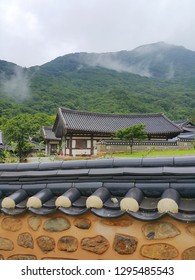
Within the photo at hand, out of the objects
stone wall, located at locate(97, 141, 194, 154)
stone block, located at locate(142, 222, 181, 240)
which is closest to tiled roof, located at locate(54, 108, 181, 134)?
stone wall, located at locate(97, 141, 194, 154)

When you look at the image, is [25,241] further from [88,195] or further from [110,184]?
[110,184]

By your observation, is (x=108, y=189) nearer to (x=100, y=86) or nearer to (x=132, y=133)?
(x=132, y=133)

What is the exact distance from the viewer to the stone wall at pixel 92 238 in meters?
2.06

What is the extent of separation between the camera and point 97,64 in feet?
425

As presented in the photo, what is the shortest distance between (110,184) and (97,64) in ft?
432

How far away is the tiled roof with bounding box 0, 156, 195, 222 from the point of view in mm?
2055

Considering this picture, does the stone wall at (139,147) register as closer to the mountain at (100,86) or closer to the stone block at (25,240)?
the stone block at (25,240)

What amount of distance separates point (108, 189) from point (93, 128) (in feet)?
95.0

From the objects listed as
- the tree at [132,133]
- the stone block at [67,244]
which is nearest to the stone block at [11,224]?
the stone block at [67,244]

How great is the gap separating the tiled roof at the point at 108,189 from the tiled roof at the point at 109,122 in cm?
2690

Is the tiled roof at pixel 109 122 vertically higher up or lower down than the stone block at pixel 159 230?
higher up

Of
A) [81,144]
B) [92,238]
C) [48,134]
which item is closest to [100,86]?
[48,134]

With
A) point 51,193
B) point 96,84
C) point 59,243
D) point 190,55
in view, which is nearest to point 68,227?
point 59,243

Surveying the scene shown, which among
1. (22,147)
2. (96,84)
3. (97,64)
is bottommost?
(22,147)
